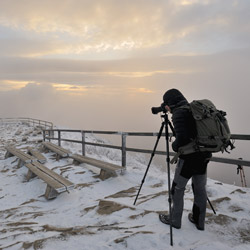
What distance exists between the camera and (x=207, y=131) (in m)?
2.79

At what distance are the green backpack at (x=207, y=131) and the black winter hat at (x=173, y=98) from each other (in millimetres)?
258

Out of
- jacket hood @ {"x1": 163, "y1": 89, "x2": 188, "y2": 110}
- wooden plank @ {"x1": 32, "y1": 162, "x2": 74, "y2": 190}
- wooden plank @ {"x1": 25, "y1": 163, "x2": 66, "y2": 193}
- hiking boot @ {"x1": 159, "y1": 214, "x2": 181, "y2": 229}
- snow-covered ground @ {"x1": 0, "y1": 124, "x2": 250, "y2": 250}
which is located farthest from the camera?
wooden plank @ {"x1": 32, "y1": 162, "x2": 74, "y2": 190}

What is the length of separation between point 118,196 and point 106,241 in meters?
2.18

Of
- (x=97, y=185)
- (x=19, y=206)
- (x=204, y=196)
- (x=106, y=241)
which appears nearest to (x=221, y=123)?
(x=204, y=196)

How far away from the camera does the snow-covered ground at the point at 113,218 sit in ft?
9.62

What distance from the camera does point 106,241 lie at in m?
2.97

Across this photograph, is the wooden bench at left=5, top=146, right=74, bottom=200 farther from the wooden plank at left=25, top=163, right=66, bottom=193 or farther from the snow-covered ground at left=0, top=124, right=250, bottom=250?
the snow-covered ground at left=0, top=124, right=250, bottom=250

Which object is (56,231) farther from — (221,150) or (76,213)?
(221,150)

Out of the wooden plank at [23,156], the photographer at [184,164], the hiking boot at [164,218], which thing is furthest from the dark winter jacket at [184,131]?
the wooden plank at [23,156]

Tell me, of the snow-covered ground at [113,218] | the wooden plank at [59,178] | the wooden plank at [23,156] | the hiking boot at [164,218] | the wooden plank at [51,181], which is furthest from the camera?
the wooden plank at [23,156]

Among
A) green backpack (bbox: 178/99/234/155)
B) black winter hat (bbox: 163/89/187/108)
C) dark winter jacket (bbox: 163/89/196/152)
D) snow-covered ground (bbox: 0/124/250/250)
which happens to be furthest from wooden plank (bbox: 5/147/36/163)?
green backpack (bbox: 178/99/234/155)

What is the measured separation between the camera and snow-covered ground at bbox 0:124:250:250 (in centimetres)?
293

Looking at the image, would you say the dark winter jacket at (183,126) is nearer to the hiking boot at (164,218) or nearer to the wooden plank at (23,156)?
the hiking boot at (164,218)

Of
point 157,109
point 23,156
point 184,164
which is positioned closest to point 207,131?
point 184,164
